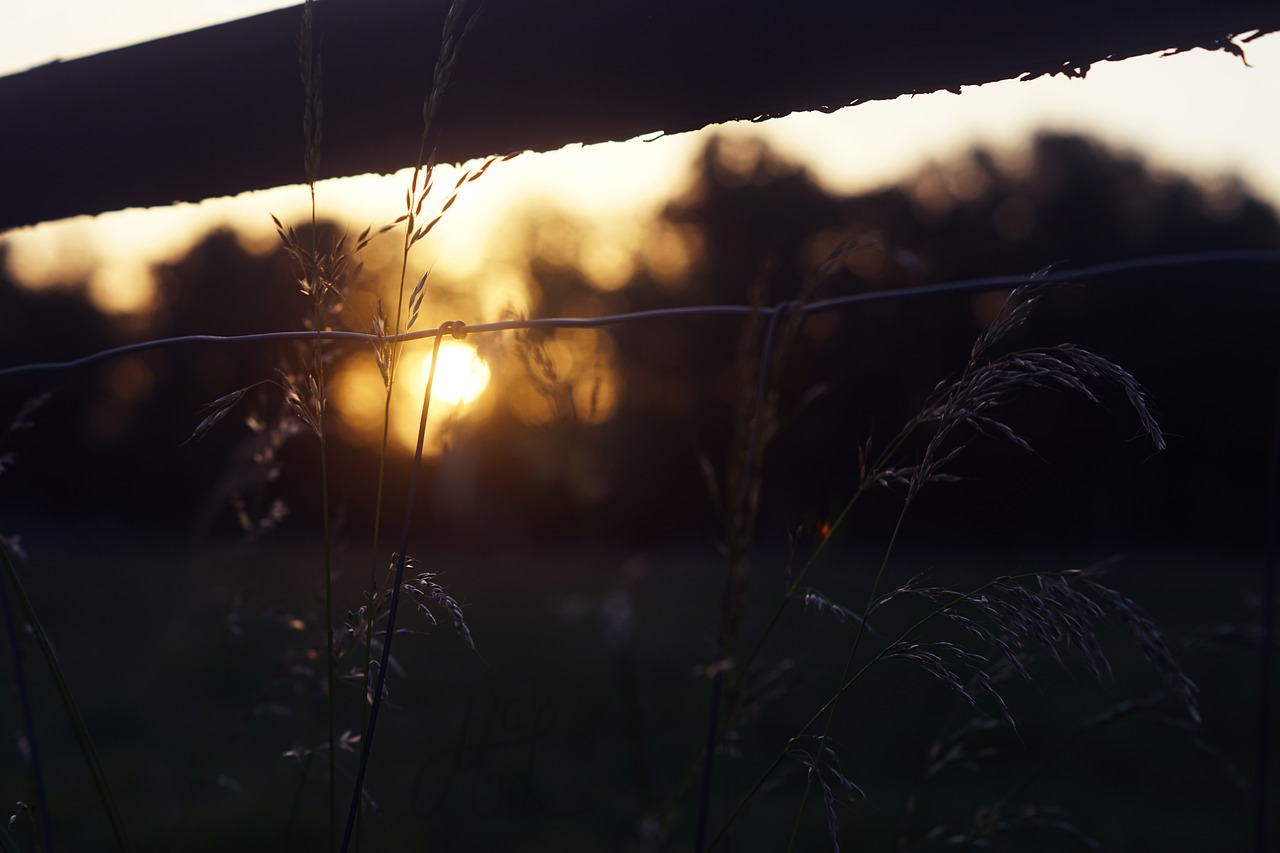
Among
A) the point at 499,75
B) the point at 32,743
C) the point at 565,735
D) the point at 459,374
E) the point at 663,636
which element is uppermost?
the point at 499,75

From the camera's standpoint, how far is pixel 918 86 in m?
1.21

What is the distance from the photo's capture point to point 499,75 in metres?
1.40

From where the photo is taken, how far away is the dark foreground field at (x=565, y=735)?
6.04 feet

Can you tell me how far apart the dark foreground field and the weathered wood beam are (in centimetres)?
64

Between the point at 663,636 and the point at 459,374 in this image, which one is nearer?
the point at 459,374

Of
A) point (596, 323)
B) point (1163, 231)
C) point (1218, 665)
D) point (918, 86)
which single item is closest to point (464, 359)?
point (596, 323)

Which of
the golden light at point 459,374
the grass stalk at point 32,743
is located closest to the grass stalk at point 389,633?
the golden light at point 459,374

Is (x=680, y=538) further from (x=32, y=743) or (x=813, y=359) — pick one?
(x=32, y=743)

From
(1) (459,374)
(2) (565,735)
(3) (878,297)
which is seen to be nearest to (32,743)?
(1) (459,374)

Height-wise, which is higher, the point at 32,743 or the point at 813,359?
the point at 813,359

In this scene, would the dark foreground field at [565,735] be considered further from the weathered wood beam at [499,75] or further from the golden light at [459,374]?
the weathered wood beam at [499,75]

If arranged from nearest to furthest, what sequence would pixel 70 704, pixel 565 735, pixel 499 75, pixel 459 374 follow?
1. pixel 70 704
2. pixel 499 75
3. pixel 459 374
4. pixel 565 735

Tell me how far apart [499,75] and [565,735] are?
217 inches

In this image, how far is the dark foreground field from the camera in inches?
72.5
